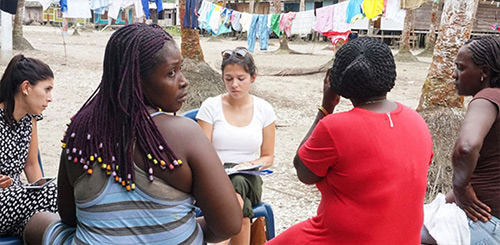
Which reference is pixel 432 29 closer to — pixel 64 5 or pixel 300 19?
pixel 300 19

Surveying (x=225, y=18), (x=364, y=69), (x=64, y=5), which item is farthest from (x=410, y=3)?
(x=64, y=5)

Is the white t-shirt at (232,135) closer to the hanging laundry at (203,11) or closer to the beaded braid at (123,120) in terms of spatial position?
the beaded braid at (123,120)

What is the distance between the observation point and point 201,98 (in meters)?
8.59

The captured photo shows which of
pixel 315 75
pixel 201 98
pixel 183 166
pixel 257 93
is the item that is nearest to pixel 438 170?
pixel 183 166

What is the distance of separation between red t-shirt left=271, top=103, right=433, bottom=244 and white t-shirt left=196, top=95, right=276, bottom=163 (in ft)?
4.09

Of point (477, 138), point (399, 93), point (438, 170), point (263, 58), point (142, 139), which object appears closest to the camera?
point (142, 139)

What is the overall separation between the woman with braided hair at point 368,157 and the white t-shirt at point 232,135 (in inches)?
48.3

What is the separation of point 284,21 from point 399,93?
3.50 m

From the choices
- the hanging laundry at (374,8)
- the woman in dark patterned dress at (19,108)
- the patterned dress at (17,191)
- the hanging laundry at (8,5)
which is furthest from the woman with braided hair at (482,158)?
the hanging laundry at (8,5)

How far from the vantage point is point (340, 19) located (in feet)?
29.8

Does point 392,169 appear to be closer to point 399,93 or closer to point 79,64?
point 399,93

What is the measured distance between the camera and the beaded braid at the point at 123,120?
1520 millimetres

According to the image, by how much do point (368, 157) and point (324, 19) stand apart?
8254 millimetres

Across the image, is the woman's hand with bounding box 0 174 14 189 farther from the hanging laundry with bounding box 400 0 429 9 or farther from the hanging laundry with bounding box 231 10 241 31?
the hanging laundry with bounding box 231 10 241 31
